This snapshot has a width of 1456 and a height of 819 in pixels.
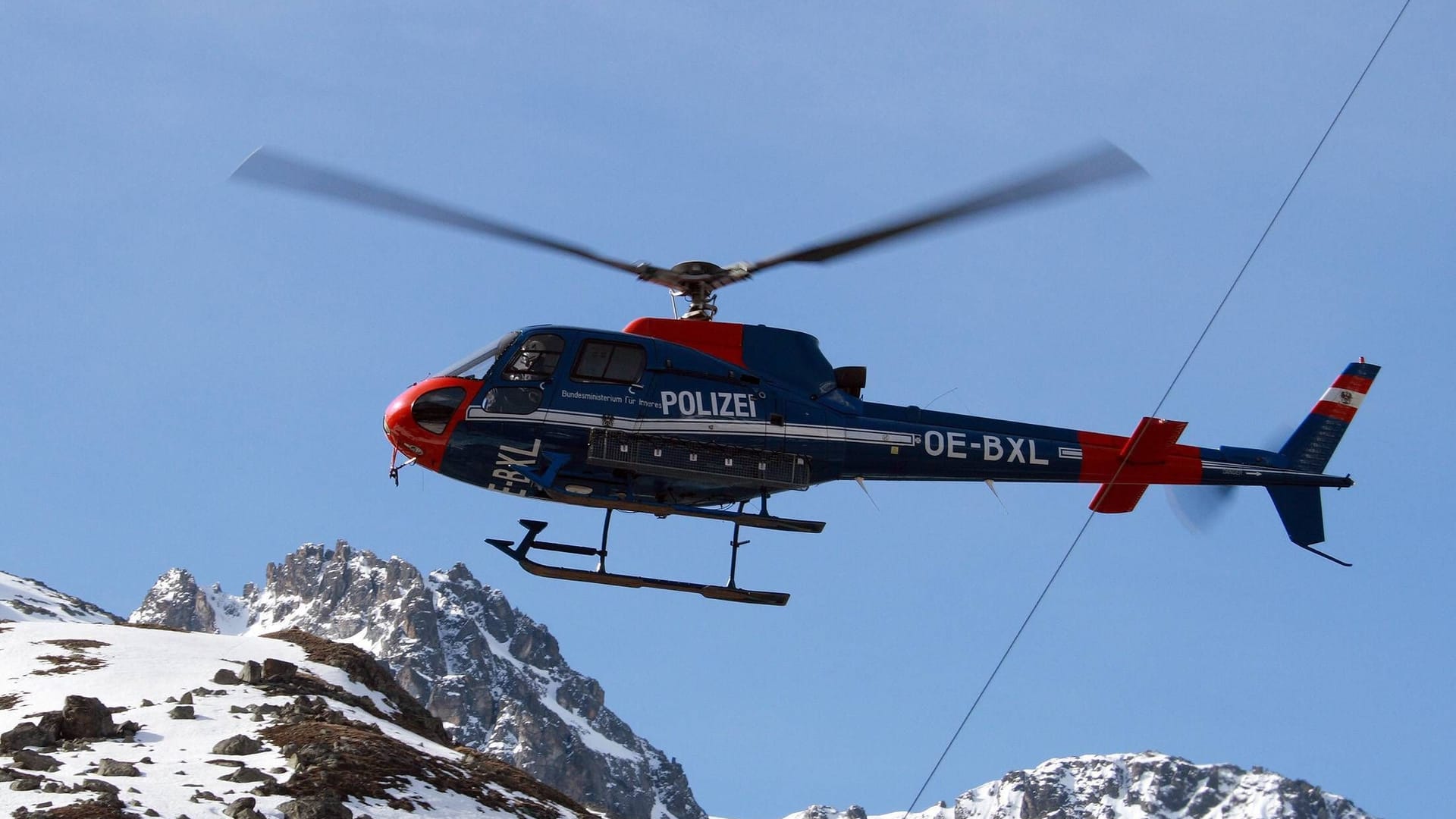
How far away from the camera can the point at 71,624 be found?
268 ft

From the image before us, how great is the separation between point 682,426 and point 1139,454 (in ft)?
27.3

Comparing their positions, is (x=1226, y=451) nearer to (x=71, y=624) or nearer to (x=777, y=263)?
(x=777, y=263)

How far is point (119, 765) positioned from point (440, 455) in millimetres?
28246

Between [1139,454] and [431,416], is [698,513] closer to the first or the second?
[431,416]

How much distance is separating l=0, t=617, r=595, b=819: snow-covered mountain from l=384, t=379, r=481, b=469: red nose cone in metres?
22.7

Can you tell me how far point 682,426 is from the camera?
26.3m

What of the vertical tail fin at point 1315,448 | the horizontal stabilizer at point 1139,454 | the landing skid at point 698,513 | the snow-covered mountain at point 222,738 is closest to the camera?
the landing skid at point 698,513

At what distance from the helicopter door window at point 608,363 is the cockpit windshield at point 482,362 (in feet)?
3.92

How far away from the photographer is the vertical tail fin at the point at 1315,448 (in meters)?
30.1

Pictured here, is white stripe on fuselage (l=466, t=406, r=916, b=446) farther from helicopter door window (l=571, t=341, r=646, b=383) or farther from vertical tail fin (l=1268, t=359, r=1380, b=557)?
vertical tail fin (l=1268, t=359, r=1380, b=557)

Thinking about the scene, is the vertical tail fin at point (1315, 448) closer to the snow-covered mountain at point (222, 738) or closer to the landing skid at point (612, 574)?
the landing skid at point (612, 574)

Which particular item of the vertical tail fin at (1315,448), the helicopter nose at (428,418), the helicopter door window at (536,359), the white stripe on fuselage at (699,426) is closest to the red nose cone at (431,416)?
the helicopter nose at (428,418)

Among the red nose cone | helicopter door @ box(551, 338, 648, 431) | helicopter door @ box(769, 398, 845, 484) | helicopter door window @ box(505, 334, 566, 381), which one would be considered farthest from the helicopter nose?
helicopter door @ box(769, 398, 845, 484)

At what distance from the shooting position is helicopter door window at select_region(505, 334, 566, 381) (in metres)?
26.3
